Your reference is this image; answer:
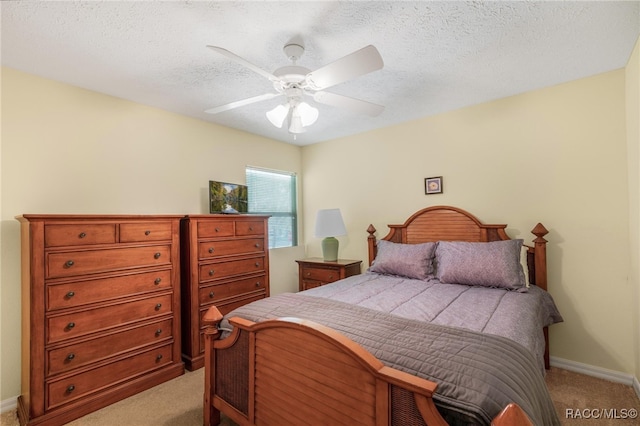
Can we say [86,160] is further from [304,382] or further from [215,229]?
[304,382]

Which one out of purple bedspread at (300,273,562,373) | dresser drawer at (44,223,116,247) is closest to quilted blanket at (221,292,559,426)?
purple bedspread at (300,273,562,373)

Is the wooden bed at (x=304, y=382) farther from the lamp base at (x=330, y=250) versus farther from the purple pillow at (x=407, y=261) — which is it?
the lamp base at (x=330, y=250)

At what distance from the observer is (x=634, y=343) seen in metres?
2.23

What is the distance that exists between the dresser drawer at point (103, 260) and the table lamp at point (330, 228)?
1.68 meters

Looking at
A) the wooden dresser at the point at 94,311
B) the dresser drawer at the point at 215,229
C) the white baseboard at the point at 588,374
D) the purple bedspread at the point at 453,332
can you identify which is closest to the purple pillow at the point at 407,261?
the purple bedspread at the point at 453,332

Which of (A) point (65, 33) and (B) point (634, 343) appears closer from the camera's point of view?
(A) point (65, 33)

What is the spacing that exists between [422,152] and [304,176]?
1.75 m

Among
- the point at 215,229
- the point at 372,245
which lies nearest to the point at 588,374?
the point at 372,245

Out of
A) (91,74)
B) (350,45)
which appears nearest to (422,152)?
(350,45)

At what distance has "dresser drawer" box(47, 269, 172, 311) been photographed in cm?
195

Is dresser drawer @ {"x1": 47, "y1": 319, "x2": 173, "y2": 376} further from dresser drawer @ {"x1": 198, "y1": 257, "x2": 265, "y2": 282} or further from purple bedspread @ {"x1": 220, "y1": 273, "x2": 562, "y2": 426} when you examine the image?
purple bedspread @ {"x1": 220, "y1": 273, "x2": 562, "y2": 426}

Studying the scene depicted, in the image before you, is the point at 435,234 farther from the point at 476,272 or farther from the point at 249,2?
the point at 249,2

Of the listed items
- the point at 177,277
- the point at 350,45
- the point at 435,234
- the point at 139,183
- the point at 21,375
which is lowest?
the point at 21,375

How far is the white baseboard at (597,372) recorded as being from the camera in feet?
7.27
